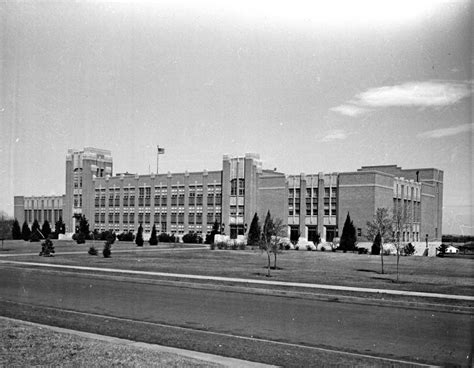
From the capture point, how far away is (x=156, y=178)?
84688 mm

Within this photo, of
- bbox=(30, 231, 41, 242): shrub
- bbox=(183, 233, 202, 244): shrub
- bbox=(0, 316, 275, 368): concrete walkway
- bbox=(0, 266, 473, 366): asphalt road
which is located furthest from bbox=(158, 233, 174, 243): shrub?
bbox=(0, 316, 275, 368): concrete walkway

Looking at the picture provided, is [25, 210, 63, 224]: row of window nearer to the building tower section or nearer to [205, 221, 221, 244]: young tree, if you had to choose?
the building tower section

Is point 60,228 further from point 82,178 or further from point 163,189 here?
point 163,189

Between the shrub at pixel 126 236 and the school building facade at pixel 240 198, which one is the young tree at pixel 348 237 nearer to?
the school building facade at pixel 240 198

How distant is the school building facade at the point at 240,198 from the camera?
65.2m

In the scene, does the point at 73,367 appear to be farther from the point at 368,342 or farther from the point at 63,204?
the point at 63,204

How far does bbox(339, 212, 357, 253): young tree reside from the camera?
58344mm

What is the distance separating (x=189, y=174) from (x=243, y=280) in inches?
2273

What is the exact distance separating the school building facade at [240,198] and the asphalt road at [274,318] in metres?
45.7

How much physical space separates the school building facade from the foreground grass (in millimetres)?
54095

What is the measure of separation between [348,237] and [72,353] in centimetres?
5184

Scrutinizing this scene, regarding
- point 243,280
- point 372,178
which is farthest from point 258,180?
point 243,280

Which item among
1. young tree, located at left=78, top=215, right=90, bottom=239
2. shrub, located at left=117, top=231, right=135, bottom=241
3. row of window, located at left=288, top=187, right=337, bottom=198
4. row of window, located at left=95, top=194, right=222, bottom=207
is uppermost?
row of window, located at left=288, top=187, right=337, bottom=198

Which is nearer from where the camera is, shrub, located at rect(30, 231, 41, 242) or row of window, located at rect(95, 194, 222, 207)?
shrub, located at rect(30, 231, 41, 242)
